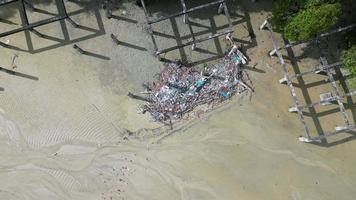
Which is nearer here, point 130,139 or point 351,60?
point 351,60

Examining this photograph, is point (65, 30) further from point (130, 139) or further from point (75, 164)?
point (75, 164)

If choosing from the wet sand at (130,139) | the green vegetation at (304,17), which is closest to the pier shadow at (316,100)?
the wet sand at (130,139)

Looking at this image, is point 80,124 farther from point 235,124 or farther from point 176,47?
point 235,124

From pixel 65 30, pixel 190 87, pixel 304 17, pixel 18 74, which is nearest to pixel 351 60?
pixel 304 17

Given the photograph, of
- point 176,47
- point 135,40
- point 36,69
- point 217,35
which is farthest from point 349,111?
point 36,69

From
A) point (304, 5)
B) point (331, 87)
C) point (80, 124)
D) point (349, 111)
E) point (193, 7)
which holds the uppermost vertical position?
point (193, 7)

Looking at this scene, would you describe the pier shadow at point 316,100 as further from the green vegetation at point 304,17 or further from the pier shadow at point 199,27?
the pier shadow at point 199,27
